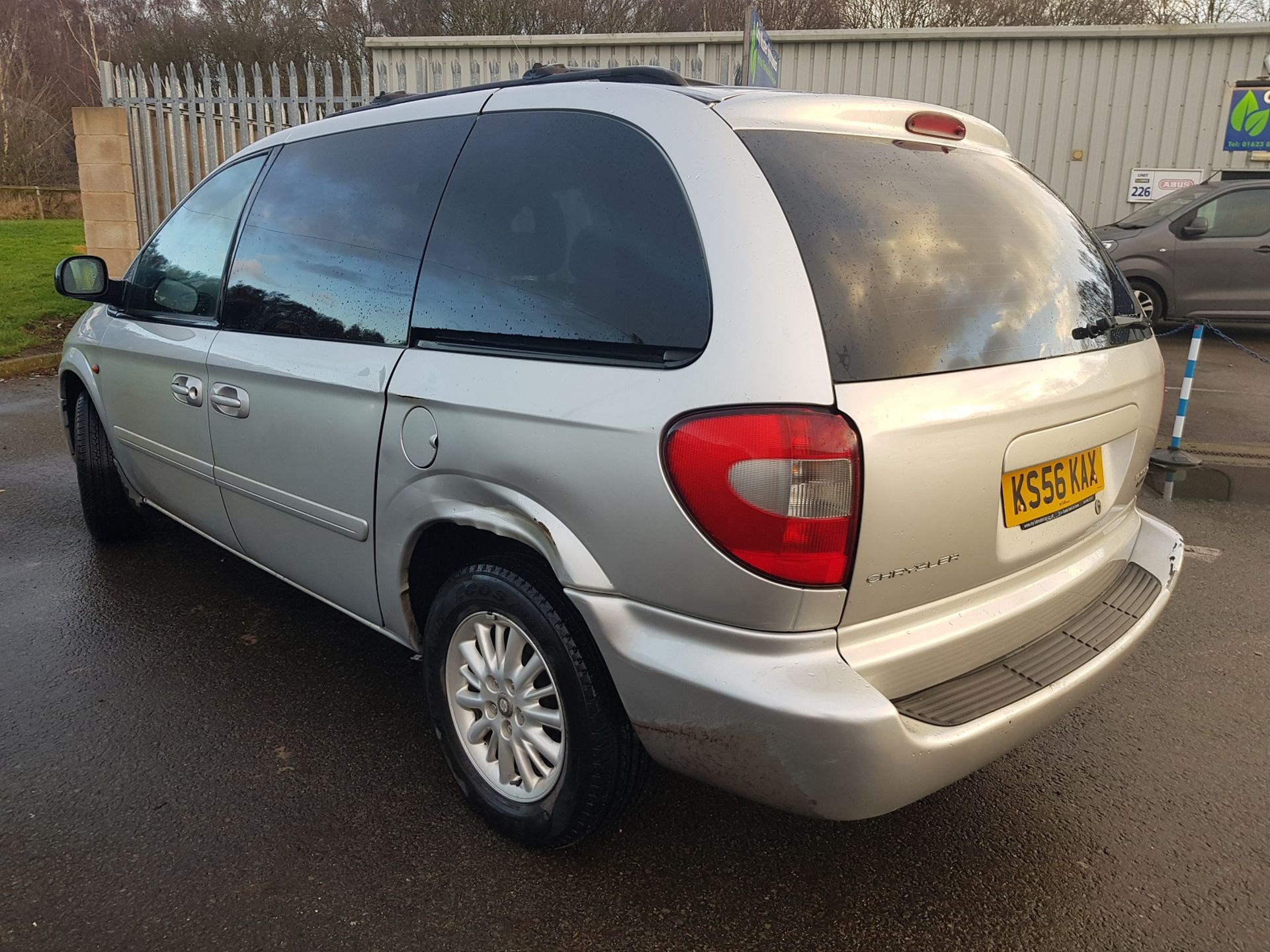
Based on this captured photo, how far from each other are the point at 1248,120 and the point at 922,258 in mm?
12875

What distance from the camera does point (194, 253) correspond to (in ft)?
11.4

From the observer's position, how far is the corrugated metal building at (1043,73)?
12258 millimetres

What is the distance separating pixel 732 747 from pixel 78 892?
1553mm

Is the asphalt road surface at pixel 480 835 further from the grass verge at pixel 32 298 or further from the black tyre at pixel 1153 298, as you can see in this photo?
the black tyre at pixel 1153 298

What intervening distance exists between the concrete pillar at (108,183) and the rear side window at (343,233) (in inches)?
348

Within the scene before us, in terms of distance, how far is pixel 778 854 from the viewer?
2.35 m

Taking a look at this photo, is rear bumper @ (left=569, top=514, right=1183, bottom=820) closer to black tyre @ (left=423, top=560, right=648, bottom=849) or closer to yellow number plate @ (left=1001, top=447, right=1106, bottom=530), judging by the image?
black tyre @ (left=423, top=560, right=648, bottom=849)

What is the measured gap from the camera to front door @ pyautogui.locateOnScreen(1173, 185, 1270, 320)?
10375 millimetres

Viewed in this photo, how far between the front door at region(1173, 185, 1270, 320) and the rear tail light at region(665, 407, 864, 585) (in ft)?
35.1

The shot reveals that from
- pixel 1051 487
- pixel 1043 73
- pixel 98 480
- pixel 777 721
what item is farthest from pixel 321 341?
pixel 1043 73

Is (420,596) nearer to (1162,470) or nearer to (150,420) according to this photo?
(150,420)

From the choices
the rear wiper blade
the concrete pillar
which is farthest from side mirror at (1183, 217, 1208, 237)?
the concrete pillar

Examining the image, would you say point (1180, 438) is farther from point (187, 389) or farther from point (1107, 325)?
point (187, 389)

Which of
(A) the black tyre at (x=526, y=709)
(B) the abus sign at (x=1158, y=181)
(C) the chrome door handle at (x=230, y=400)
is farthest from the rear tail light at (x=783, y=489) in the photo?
(B) the abus sign at (x=1158, y=181)
